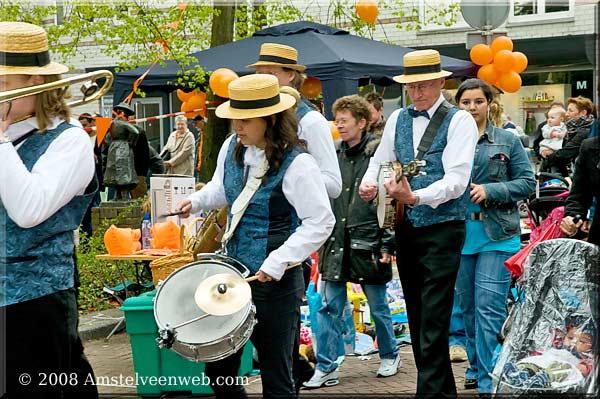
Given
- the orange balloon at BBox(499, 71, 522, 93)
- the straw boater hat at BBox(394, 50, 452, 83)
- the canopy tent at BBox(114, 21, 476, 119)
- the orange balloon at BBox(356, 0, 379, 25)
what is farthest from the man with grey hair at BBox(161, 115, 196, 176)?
the straw boater hat at BBox(394, 50, 452, 83)

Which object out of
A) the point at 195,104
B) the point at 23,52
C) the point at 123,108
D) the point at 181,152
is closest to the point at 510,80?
the point at 195,104

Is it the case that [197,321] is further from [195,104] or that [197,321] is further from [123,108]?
[195,104]

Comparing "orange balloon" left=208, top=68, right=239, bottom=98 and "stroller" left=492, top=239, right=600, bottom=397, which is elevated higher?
"orange balloon" left=208, top=68, right=239, bottom=98

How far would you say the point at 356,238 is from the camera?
664 cm

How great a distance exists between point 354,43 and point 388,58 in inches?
20.9

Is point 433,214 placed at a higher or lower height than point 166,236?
higher

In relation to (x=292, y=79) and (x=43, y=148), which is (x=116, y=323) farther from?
(x=43, y=148)

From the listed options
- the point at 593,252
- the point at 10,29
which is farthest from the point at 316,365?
the point at 10,29

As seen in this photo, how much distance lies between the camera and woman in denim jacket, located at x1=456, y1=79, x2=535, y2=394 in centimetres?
594

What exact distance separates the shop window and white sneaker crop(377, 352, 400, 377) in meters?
16.5

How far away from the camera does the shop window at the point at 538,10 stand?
72.0 ft

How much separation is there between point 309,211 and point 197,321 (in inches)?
28.7

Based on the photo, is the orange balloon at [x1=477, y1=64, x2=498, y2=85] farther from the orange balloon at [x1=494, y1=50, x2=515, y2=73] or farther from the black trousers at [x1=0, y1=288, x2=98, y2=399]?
the black trousers at [x1=0, y1=288, x2=98, y2=399]

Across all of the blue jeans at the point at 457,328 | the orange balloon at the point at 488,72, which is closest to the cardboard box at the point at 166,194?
the blue jeans at the point at 457,328
